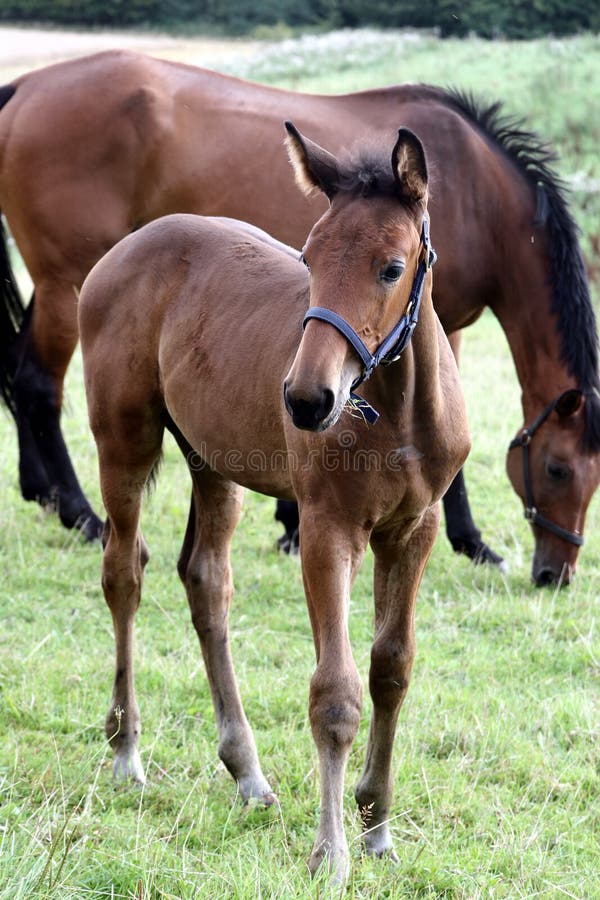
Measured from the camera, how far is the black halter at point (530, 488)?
5312 millimetres

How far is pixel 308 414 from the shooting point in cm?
228

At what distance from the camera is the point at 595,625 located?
4.71 m

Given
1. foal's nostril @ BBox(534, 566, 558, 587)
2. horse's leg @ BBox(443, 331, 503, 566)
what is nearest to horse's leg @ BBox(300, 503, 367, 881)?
foal's nostril @ BBox(534, 566, 558, 587)

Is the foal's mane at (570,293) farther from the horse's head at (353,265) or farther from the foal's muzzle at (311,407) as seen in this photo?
the foal's muzzle at (311,407)

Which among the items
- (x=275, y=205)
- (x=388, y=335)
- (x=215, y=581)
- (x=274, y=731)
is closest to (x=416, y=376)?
(x=388, y=335)

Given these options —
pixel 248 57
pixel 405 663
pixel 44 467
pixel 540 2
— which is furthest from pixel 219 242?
pixel 248 57

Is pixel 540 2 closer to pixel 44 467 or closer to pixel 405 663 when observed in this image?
pixel 44 467

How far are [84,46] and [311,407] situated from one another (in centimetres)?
2624

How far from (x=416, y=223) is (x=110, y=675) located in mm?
2426

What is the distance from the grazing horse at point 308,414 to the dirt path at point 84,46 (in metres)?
21.4

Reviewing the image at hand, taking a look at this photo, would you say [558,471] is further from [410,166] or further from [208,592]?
[410,166]

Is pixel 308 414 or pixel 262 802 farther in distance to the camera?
pixel 262 802

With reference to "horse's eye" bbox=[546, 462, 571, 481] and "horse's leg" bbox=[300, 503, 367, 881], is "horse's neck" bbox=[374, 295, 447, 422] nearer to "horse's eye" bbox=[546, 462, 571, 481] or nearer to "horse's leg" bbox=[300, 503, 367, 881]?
"horse's leg" bbox=[300, 503, 367, 881]

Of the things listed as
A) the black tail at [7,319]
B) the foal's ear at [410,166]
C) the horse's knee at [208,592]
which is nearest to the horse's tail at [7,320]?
the black tail at [7,319]
